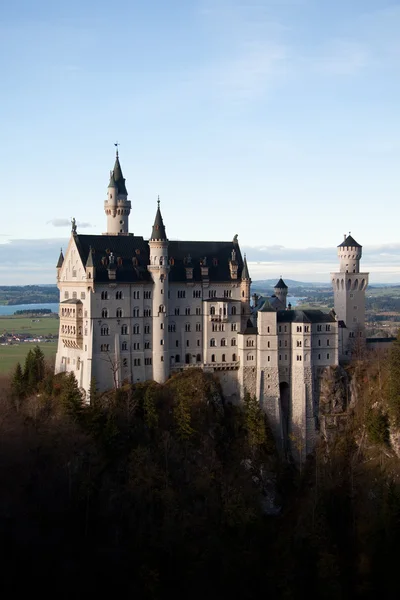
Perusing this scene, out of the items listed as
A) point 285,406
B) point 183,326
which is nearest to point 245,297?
point 183,326

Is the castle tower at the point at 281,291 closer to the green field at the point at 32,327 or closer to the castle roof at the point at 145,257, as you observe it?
the castle roof at the point at 145,257

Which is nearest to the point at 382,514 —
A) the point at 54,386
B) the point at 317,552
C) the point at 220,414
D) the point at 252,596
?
the point at 317,552

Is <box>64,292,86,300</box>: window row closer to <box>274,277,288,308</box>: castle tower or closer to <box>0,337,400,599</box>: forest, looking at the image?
<box>0,337,400,599</box>: forest

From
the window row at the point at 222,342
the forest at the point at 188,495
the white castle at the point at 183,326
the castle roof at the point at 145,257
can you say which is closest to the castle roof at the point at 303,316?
the white castle at the point at 183,326

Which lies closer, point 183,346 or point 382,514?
point 382,514

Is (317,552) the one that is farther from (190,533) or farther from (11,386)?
(11,386)

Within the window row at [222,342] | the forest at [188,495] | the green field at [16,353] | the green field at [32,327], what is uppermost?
the green field at [32,327]

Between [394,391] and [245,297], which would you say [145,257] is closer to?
[245,297]

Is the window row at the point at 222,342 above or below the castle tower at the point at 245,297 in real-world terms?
below
